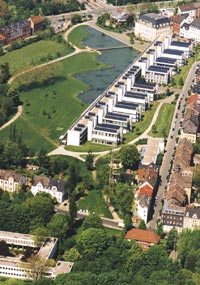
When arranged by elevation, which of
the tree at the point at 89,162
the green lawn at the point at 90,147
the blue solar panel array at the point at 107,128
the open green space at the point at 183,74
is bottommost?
the green lawn at the point at 90,147

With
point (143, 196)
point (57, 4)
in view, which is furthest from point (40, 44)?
point (143, 196)

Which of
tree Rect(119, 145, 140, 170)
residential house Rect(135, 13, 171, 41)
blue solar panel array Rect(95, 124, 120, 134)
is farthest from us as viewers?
residential house Rect(135, 13, 171, 41)

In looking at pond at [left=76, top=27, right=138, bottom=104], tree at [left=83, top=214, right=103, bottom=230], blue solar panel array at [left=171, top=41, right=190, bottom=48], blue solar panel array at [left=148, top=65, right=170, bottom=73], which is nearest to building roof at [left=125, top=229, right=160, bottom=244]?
tree at [left=83, top=214, right=103, bottom=230]

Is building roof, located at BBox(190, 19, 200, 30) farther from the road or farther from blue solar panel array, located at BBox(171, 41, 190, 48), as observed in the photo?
the road

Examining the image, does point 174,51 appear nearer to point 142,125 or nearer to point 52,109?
point 142,125

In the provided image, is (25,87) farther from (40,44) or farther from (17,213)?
(17,213)

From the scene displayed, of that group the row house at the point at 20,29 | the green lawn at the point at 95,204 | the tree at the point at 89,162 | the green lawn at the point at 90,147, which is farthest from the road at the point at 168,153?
the row house at the point at 20,29

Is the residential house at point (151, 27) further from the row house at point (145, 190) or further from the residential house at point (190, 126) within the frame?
the row house at point (145, 190)

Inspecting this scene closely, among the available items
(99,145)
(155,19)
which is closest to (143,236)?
(99,145)
